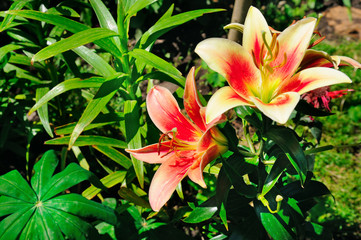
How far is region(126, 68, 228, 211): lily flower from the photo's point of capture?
2.75 feet

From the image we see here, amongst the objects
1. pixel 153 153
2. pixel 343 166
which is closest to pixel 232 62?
pixel 153 153

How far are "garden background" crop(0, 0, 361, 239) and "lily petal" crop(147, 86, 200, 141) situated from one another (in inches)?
16.8

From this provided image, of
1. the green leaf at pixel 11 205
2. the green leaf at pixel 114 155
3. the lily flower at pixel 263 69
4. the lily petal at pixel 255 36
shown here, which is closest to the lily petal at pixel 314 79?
the lily flower at pixel 263 69

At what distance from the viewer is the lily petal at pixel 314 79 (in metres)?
0.70

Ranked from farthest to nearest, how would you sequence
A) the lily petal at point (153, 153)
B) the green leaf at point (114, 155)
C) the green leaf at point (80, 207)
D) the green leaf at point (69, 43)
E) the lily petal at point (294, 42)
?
the green leaf at point (114, 155), the green leaf at point (80, 207), the green leaf at point (69, 43), the lily petal at point (153, 153), the lily petal at point (294, 42)

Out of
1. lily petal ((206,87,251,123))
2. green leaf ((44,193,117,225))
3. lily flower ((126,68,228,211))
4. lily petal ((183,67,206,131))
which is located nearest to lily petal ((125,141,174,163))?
lily flower ((126,68,228,211))

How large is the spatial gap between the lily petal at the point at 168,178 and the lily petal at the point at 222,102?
231 millimetres

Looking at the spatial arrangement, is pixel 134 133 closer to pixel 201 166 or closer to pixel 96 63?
pixel 96 63

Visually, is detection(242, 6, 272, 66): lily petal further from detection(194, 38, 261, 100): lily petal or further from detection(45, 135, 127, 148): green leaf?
detection(45, 135, 127, 148): green leaf

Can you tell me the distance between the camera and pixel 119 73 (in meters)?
1.19

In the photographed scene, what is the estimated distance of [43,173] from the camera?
1.26 m

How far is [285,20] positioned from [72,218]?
7.41 ft

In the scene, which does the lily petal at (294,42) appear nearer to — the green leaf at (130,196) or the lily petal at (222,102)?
the lily petal at (222,102)

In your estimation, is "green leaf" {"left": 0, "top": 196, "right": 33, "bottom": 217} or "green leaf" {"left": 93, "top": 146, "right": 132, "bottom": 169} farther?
"green leaf" {"left": 93, "top": 146, "right": 132, "bottom": 169}
